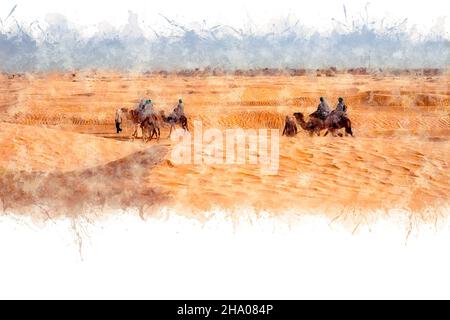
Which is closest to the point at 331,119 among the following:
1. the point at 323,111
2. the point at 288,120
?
the point at 323,111

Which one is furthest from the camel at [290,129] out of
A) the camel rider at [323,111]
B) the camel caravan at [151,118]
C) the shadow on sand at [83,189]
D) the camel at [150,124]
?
the shadow on sand at [83,189]

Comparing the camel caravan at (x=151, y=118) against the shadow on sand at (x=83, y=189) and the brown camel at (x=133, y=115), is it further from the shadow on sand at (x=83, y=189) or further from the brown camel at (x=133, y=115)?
the shadow on sand at (x=83, y=189)

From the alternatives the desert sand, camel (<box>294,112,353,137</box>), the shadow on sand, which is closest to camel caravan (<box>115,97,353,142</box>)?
camel (<box>294,112,353,137</box>)

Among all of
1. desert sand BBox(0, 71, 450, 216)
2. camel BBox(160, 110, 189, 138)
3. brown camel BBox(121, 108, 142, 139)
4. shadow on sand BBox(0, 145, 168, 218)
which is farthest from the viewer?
brown camel BBox(121, 108, 142, 139)

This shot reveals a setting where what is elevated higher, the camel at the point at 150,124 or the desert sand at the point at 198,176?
the camel at the point at 150,124

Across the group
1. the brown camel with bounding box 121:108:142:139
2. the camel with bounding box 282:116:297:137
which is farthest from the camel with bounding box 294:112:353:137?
the brown camel with bounding box 121:108:142:139

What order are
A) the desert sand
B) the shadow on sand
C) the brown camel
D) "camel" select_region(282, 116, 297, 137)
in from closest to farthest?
1. the shadow on sand
2. the desert sand
3. "camel" select_region(282, 116, 297, 137)
4. the brown camel

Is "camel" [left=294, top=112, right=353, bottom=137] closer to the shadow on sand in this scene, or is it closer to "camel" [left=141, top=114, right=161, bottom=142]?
"camel" [left=141, top=114, right=161, bottom=142]

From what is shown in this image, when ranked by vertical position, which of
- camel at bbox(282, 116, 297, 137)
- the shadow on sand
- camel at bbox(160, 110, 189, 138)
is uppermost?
camel at bbox(160, 110, 189, 138)

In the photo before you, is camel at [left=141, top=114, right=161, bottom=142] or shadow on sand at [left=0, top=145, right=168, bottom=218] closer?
shadow on sand at [left=0, top=145, right=168, bottom=218]

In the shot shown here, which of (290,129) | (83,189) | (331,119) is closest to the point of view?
(83,189)

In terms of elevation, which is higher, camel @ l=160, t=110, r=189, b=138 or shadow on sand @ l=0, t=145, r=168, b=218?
camel @ l=160, t=110, r=189, b=138

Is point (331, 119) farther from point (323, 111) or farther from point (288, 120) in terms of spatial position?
point (288, 120)

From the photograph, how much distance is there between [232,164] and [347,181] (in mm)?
1892
